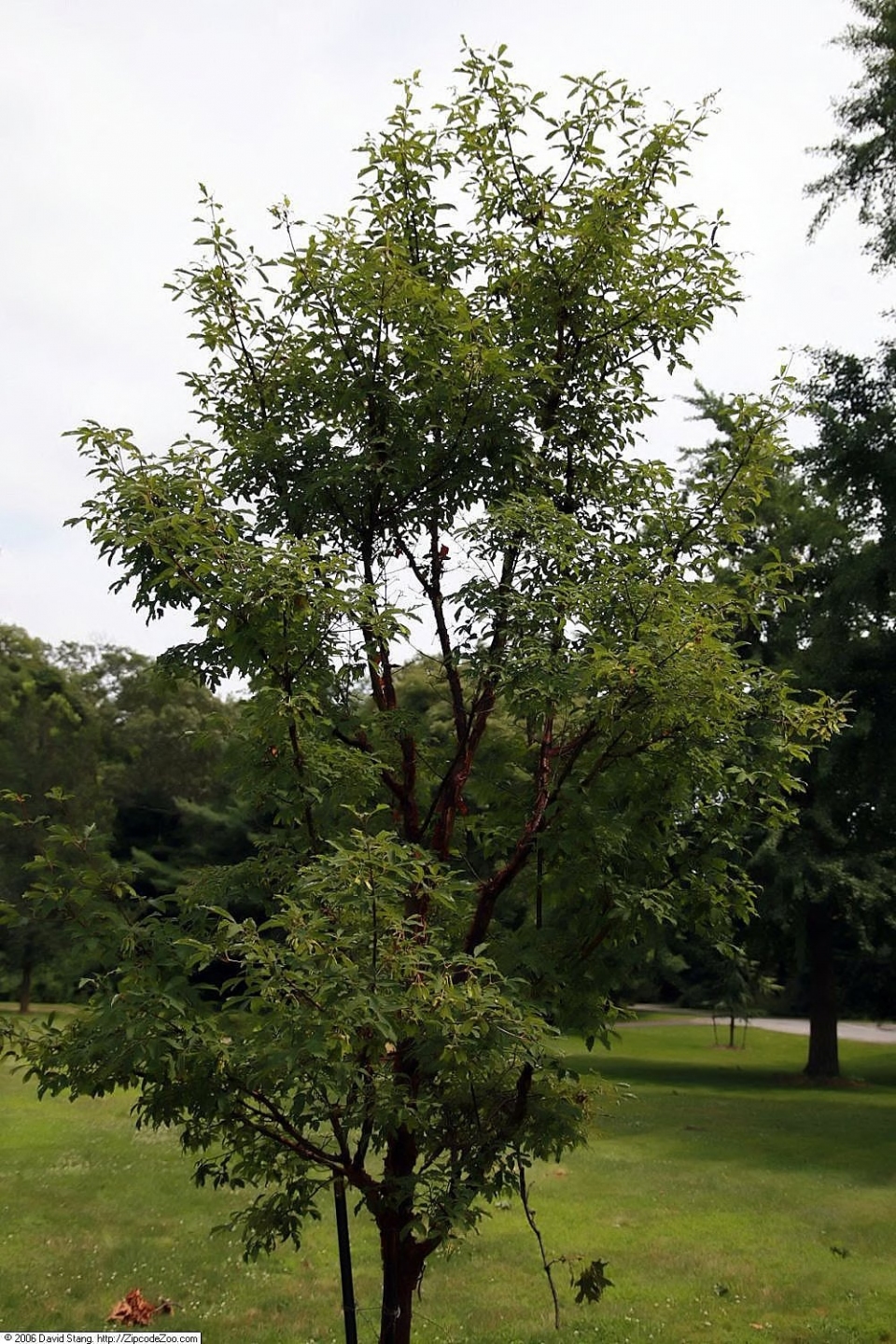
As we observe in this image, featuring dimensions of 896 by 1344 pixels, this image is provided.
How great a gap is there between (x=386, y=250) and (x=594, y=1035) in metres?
3.97

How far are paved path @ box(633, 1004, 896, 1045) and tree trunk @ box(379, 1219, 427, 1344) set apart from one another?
35.6m

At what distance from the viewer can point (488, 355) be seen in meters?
5.37

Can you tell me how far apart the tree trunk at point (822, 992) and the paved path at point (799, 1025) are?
486 inches

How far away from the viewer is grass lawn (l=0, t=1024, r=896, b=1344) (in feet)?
28.0

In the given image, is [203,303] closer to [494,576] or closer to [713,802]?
[494,576]

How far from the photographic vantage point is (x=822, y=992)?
993 inches

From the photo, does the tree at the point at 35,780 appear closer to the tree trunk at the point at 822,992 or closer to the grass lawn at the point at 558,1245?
the grass lawn at the point at 558,1245

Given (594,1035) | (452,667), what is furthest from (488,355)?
(594,1035)

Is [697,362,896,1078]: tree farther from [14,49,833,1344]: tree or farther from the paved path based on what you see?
the paved path

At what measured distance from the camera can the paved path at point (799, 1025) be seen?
130 feet

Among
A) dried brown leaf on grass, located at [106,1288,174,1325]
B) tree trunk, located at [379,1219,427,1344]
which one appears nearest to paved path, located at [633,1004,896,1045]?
dried brown leaf on grass, located at [106,1288,174,1325]

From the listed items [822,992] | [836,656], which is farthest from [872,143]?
[822,992]

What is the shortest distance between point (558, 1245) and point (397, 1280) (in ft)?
20.3

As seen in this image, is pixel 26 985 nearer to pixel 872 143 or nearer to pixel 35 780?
pixel 35 780
